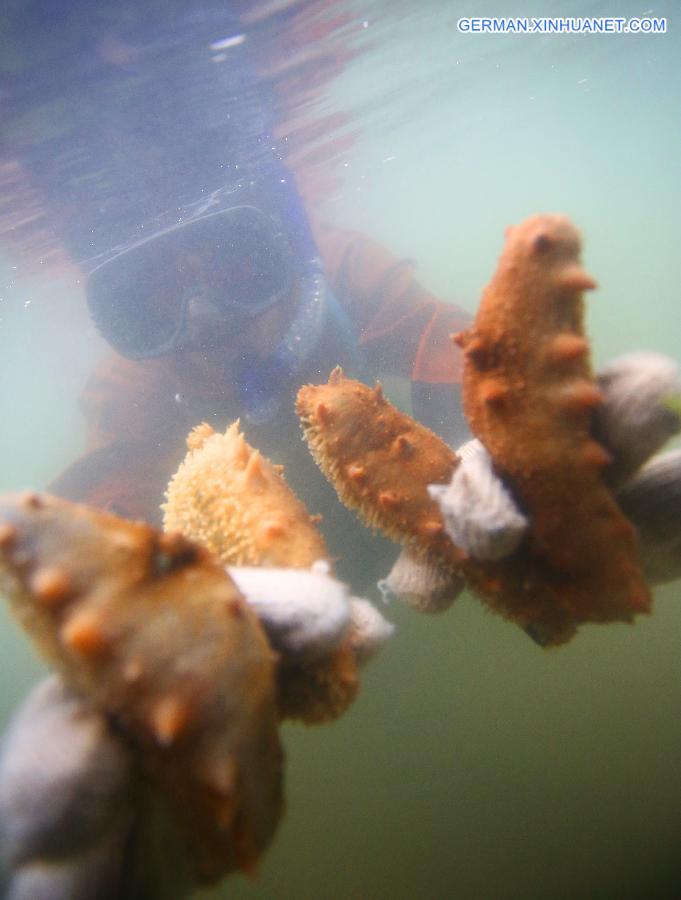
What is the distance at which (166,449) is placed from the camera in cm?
658

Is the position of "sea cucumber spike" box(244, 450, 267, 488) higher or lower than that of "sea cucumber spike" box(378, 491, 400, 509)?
higher

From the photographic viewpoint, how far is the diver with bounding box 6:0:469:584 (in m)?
5.75

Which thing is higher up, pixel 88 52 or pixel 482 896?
pixel 88 52

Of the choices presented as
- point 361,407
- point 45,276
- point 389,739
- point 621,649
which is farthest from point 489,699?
point 45,276

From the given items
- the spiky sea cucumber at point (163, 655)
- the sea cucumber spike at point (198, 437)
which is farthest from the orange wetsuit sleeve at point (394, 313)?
the spiky sea cucumber at point (163, 655)

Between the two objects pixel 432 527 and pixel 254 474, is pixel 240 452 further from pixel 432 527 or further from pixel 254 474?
pixel 432 527

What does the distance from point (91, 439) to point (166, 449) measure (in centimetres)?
202

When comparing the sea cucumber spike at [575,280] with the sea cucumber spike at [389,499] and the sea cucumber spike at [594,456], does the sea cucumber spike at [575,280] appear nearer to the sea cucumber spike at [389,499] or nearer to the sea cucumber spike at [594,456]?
the sea cucumber spike at [594,456]

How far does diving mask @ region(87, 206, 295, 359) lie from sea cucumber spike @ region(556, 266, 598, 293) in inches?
218

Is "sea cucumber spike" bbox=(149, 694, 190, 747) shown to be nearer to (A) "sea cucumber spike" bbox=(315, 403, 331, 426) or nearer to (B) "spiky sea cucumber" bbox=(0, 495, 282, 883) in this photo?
(B) "spiky sea cucumber" bbox=(0, 495, 282, 883)

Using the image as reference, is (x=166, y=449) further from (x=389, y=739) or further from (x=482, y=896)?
(x=482, y=896)

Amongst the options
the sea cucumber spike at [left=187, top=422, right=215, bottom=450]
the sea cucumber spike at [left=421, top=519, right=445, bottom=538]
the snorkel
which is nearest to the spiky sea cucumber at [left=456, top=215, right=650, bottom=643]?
the sea cucumber spike at [left=421, top=519, right=445, bottom=538]

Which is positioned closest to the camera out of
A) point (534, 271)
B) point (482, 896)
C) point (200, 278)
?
point (534, 271)

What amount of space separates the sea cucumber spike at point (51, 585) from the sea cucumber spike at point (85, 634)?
0.18 feet
